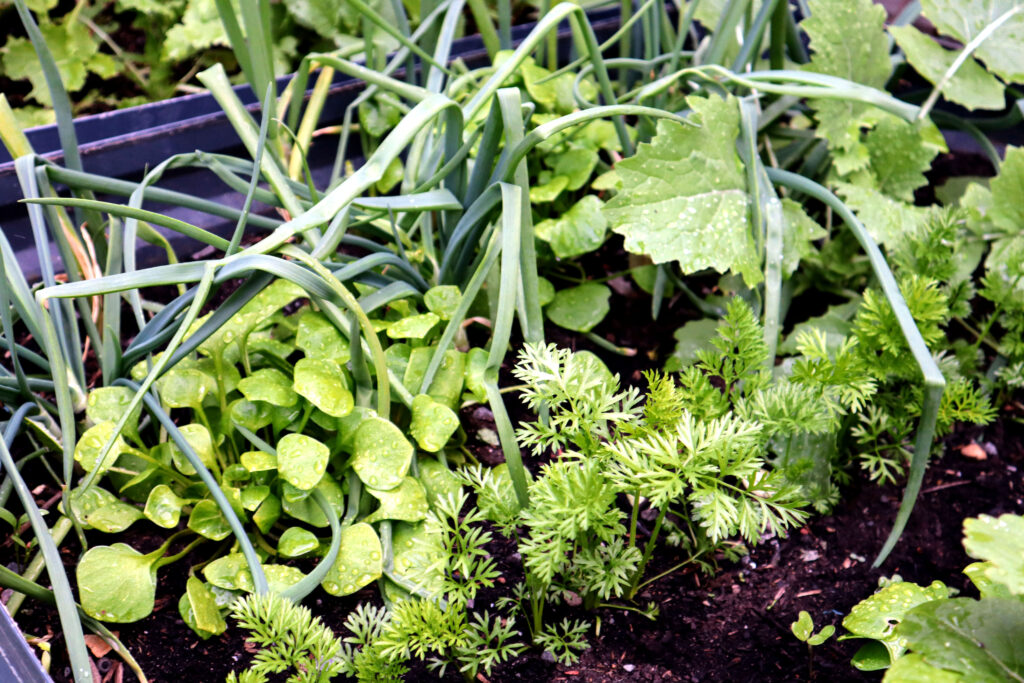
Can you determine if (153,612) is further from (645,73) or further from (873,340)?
(645,73)

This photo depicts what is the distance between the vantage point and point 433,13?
1311mm

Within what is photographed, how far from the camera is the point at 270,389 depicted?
0.99 metres

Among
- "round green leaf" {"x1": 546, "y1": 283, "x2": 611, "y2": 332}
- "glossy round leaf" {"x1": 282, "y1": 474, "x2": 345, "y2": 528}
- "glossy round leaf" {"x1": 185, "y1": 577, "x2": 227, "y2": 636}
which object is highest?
"round green leaf" {"x1": 546, "y1": 283, "x2": 611, "y2": 332}

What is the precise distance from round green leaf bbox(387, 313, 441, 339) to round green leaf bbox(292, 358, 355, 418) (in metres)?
0.11

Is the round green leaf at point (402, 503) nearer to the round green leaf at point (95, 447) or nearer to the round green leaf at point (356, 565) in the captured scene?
the round green leaf at point (356, 565)

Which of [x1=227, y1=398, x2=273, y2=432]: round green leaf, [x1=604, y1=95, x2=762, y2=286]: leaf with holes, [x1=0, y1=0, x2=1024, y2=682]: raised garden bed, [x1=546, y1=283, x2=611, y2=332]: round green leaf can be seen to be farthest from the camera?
[x1=546, y1=283, x2=611, y2=332]: round green leaf

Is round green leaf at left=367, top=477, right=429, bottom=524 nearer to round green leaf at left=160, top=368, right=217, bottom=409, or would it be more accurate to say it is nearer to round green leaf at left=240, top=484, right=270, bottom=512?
round green leaf at left=240, top=484, right=270, bottom=512

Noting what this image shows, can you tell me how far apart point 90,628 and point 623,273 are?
37.0 inches

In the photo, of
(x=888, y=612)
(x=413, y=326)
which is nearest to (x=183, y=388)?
(x=413, y=326)

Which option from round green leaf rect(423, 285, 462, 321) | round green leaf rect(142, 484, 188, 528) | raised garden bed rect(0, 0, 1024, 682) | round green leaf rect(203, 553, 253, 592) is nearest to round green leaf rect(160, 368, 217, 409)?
raised garden bed rect(0, 0, 1024, 682)

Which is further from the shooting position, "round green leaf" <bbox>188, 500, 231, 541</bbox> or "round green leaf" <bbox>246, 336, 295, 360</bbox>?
"round green leaf" <bbox>246, 336, 295, 360</bbox>

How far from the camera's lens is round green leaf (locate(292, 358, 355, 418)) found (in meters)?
0.94

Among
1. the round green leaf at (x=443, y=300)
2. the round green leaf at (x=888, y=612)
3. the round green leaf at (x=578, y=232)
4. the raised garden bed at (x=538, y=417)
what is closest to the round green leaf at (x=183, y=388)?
the raised garden bed at (x=538, y=417)

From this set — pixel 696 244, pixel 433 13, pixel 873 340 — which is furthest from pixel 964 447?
pixel 433 13
